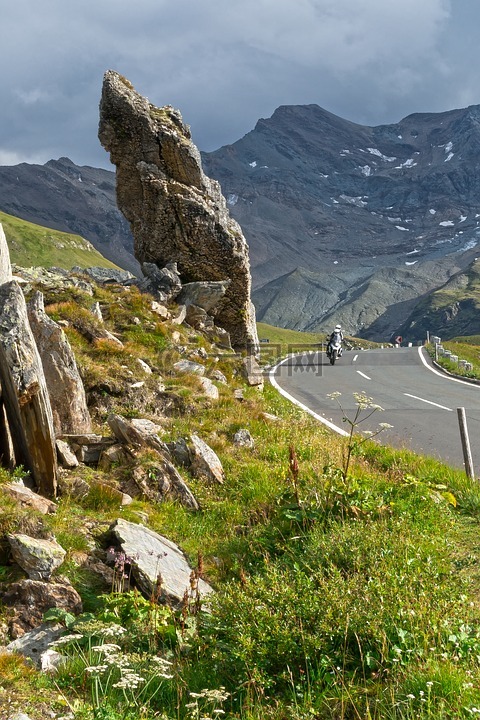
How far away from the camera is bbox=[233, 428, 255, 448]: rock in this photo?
387 inches

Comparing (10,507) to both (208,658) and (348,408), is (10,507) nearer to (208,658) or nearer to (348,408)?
(208,658)

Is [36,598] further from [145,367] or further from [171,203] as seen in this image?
[171,203]

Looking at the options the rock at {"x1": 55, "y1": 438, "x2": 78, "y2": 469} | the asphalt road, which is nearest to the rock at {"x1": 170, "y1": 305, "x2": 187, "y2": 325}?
the asphalt road

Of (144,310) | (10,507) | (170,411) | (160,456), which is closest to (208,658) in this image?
(10,507)

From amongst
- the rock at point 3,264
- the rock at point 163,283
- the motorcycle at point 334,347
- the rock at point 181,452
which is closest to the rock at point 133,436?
the rock at point 181,452

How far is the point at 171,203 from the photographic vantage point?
61.1 feet

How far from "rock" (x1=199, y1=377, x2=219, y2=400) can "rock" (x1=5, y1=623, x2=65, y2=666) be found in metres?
7.33

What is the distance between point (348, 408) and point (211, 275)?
6826 mm

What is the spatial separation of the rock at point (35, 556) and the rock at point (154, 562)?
0.72 metres

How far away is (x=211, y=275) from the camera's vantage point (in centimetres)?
1891

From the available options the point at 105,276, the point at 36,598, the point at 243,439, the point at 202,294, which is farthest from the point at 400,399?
the point at 36,598

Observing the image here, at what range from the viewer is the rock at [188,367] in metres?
12.6

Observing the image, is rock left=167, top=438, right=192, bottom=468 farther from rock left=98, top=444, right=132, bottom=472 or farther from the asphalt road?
the asphalt road

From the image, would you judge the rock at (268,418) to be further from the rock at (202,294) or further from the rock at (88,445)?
the rock at (202,294)
